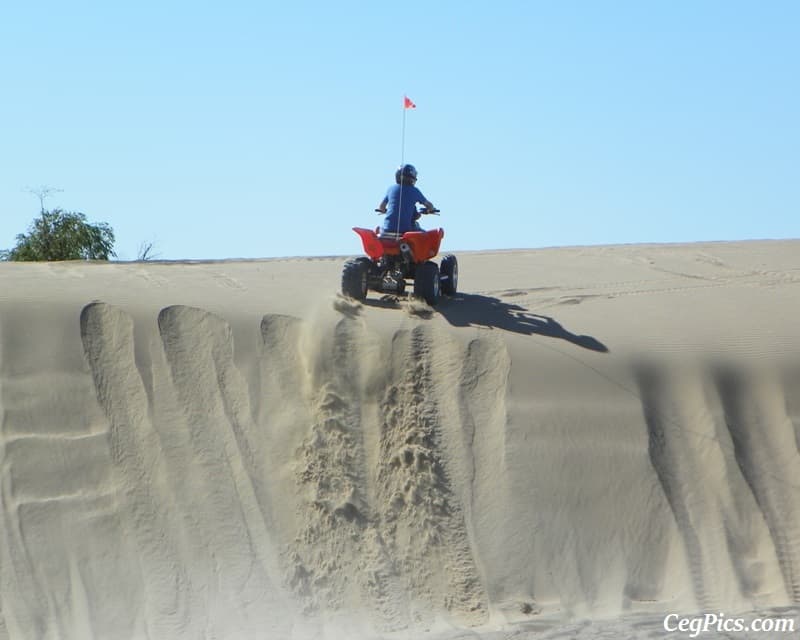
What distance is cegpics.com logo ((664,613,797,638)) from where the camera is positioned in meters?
9.17

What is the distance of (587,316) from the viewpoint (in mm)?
12664

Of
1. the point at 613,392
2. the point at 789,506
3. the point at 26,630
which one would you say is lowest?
the point at 26,630

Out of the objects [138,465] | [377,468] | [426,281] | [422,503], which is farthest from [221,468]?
[426,281]

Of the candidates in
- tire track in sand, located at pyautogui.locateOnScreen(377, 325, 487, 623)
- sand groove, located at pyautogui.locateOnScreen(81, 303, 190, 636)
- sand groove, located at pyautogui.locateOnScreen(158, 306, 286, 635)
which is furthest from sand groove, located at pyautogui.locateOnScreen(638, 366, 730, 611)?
sand groove, located at pyautogui.locateOnScreen(81, 303, 190, 636)

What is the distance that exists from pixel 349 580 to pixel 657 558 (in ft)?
7.93

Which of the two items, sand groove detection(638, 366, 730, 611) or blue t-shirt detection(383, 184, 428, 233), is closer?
sand groove detection(638, 366, 730, 611)

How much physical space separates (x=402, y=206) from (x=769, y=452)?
3927mm

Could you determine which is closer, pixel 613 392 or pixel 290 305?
pixel 613 392

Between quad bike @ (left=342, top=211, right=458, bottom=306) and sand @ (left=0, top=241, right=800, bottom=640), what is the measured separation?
25 cm

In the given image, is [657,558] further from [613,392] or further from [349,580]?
[349,580]

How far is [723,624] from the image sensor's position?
30.8ft

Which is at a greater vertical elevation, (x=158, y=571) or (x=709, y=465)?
(x=709, y=465)

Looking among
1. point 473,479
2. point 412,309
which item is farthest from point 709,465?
point 412,309

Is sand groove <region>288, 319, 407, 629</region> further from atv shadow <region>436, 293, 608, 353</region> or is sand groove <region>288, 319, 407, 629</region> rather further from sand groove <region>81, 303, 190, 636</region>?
atv shadow <region>436, 293, 608, 353</region>
